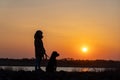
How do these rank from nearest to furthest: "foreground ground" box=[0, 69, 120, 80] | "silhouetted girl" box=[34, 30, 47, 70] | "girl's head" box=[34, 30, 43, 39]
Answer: "foreground ground" box=[0, 69, 120, 80]
"girl's head" box=[34, 30, 43, 39]
"silhouetted girl" box=[34, 30, 47, 70]

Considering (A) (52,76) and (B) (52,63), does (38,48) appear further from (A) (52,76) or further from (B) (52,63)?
(A) (52,76)

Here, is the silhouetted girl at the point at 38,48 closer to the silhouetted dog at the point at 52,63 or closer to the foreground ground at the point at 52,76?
the silhouetted dog at the point at 52,63

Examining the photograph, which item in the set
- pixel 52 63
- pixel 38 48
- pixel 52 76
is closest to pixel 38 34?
pixel 38 48

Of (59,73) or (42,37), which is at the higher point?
(42,37)

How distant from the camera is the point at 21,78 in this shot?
27844mm

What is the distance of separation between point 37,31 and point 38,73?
4.16 meters

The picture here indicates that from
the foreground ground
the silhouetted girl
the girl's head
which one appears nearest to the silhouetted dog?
the silhouetted girl

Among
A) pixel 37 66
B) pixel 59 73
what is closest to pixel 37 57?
pixel 37 66

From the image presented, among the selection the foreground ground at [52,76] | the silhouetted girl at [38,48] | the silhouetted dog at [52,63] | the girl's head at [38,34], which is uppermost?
the girl's head at [38,34]

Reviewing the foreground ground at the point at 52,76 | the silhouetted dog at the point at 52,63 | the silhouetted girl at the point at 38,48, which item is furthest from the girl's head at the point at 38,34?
the foreground ground at the point at 52,76

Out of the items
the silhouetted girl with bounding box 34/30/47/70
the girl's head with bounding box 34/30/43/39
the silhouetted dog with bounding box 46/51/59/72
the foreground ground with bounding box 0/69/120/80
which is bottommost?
the foreground ground with bounding box 0/69/120/80

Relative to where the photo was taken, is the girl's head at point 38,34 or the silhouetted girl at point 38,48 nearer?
the girl's head at point 38,34

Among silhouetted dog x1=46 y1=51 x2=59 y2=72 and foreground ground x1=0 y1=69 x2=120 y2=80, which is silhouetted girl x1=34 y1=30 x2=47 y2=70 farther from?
foreground ground x1=0 y1=69 x2=120 y2=80

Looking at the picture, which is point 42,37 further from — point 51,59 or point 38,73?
point 38,73
